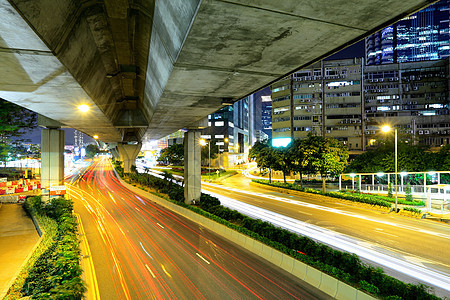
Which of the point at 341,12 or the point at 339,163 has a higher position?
the point at 341,12

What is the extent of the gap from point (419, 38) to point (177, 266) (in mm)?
204738

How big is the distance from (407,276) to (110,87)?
1839 cm

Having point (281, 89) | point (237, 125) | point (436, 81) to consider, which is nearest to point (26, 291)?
point (281, 89)

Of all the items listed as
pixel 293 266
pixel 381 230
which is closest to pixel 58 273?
pixel 293 266

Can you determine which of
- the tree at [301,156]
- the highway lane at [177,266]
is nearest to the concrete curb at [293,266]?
the highway lane at [177,266]

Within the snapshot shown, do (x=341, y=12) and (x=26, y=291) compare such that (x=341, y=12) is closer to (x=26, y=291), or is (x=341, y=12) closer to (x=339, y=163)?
(x=26, y=291)

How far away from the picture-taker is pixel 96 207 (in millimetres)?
27500

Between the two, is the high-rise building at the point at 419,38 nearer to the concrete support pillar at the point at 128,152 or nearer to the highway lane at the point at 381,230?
the concrete support pillar at the point at 128,152

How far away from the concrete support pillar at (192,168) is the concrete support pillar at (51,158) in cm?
1276

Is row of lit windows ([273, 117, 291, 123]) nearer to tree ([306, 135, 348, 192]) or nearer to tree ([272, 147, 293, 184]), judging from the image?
tree ([272, 147, 293, 184])

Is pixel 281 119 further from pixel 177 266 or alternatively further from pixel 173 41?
pixel 173 41

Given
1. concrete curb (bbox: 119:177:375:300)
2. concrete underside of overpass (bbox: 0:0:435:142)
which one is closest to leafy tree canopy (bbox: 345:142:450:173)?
concrete curb (bbox: 119:177:375:300)

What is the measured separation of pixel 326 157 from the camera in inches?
1340

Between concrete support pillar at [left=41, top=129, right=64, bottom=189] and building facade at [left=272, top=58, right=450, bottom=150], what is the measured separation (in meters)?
66.9
